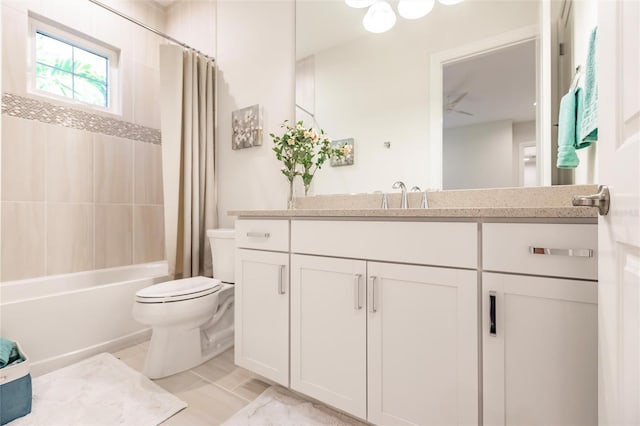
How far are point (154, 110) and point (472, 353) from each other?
118 inches

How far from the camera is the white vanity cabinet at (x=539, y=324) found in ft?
2.53

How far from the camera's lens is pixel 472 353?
893 millimetres

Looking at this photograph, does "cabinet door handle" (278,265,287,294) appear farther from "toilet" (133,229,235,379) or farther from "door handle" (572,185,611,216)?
"door handle" (572,185,611,216)

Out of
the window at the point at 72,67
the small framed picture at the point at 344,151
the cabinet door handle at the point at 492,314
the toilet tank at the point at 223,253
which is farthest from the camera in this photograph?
the window at the point at 72,67

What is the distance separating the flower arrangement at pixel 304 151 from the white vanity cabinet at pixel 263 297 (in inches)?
19.9

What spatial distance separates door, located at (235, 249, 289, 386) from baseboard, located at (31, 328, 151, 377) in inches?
40.1

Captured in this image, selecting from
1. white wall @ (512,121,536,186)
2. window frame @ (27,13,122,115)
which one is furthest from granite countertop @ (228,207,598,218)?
window frame @ (27,13,122,115)

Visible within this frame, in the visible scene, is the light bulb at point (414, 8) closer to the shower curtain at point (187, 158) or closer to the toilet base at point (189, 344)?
the shower curtain at point (187, 158)

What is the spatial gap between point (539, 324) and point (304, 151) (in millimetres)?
1453

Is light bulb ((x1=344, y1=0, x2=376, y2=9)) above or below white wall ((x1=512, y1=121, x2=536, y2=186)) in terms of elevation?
above

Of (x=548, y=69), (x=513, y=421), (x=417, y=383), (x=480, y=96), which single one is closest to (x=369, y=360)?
(x=417, y=383)

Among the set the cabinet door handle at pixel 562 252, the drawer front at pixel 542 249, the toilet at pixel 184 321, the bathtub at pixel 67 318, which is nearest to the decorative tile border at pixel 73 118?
the bathtub at pixel 67 318

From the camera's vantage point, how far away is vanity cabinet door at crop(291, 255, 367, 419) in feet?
3.65

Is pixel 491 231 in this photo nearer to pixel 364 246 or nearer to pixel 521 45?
pixel 364 246
